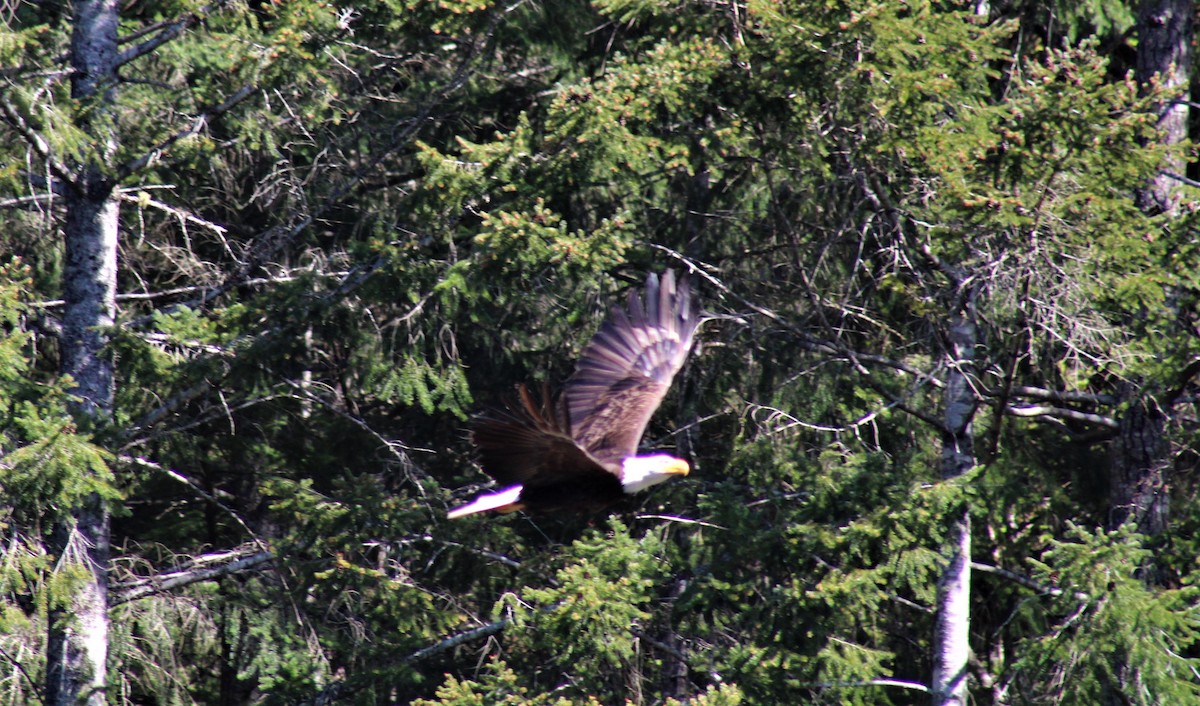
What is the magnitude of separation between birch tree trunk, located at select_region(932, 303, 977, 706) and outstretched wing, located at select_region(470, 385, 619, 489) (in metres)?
2.25

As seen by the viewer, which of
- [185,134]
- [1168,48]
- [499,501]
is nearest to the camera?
[499,501]

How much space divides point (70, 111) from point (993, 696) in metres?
6.63

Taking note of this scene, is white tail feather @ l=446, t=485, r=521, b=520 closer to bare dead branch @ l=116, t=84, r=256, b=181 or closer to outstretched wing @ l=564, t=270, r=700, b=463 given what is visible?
outstretched wing @ l=564, t=270, r=700, b=463

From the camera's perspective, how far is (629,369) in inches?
311

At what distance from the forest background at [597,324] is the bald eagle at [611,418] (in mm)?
565

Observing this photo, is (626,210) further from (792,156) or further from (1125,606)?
(1125,606)

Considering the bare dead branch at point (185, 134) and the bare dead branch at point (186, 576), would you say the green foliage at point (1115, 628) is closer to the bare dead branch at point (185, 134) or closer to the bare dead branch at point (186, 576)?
the bare dead branch at point (186, 576)

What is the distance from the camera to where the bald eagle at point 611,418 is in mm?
7637

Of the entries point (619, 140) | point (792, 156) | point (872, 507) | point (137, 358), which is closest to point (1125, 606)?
point (872, 507)

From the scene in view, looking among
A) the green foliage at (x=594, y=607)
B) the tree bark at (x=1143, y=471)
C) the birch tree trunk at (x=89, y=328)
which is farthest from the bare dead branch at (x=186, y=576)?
the tree bark at (x=1143, y=471)

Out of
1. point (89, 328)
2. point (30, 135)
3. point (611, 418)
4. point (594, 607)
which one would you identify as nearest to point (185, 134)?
point (30, 135)

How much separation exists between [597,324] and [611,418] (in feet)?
6.38

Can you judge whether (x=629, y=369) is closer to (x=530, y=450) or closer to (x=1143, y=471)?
(x=530, y=450)

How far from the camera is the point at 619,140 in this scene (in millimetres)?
8359
